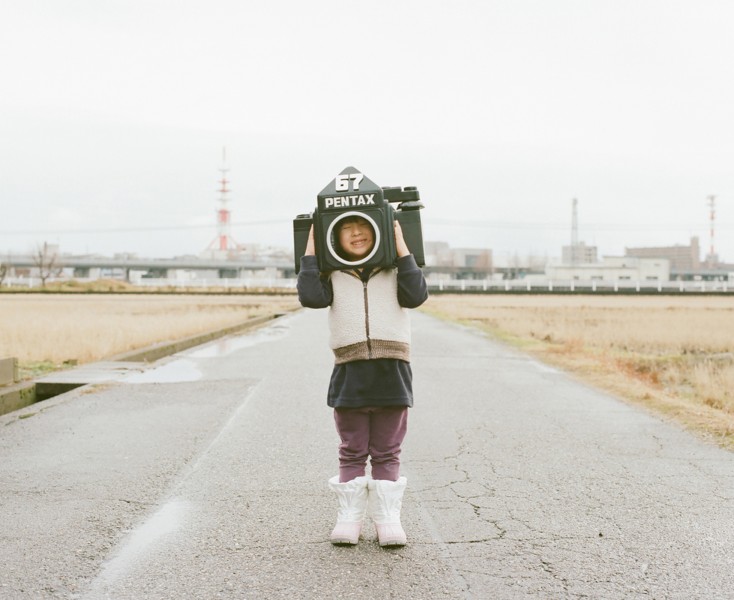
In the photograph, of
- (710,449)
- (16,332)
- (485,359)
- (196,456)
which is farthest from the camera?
(16,332)

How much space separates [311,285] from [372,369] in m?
0.50

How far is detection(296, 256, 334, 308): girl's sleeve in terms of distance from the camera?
3.58 meters

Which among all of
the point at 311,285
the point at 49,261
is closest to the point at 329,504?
the point at 311,285

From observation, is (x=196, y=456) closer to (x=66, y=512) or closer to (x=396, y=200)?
(x=66, y=512)

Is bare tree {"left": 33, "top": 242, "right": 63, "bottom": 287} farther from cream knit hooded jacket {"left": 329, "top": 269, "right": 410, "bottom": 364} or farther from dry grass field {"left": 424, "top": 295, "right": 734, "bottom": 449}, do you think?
cream knit hooded jacket {"left": 329, "top": 269, "right": 410, "bottom": 364}

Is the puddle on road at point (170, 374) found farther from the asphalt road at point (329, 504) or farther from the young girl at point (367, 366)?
the young girl at point (367, 366)

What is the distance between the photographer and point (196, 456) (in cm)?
546

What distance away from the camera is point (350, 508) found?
11.9ft

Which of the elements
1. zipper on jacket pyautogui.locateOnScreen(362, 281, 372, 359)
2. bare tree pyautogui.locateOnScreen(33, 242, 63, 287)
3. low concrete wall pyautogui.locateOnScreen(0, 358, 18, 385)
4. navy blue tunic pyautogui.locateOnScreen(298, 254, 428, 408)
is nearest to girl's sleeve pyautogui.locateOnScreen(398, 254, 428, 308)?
navy blue tunic pyautogui.locateOnScreen(298, 254, 428, 408)

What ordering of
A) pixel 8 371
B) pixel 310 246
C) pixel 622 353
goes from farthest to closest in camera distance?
pixel 622 353 → pixel 8 371 → pixel 310 246

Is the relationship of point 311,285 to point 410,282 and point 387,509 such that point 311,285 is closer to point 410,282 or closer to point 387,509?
point 410,282

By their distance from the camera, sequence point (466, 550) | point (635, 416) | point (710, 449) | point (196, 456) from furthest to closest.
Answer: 1. point (635, 416)
2. point (710, 449)
3. point (196, 456)
4. point (466, 550)


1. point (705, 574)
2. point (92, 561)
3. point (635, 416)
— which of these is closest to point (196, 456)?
point (92, 561)

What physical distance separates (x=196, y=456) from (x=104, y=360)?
6946 millimetres
